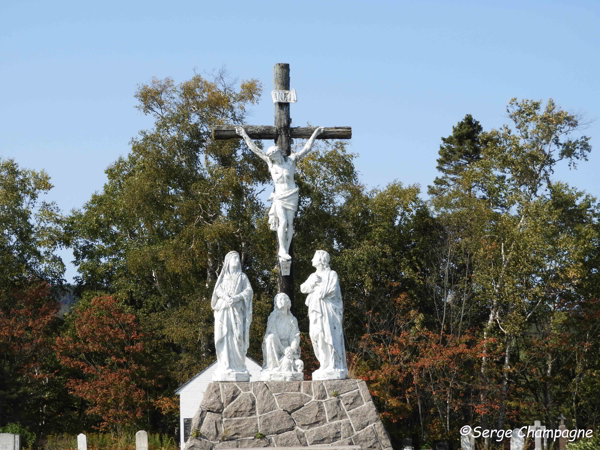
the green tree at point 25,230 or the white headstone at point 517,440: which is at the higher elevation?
the green tree at point 25,230

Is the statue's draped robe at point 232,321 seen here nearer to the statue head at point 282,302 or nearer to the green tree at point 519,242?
the statue head at point 282,302

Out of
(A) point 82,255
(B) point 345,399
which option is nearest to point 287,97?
(B) point 345,399

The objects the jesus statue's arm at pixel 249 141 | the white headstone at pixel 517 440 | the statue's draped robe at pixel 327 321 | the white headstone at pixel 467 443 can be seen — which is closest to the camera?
the statue's draped robe at pixel 327 321

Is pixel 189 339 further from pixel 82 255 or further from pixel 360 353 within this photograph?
pixel 82 255

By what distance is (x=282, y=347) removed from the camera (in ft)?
44.5

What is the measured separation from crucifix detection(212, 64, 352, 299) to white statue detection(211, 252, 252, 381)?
2.25 ft

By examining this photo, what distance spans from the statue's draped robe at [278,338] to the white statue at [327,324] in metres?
0.29

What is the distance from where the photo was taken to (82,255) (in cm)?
3080

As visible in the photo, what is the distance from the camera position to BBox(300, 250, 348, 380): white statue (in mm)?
13578

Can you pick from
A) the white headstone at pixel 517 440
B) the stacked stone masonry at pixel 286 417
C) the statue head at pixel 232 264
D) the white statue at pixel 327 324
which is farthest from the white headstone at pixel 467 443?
the statue head at pixel 232 264

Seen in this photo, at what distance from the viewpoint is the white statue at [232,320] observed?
1338cm

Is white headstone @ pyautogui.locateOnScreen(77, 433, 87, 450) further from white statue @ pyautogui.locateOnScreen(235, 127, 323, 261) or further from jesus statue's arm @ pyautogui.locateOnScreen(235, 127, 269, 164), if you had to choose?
jesus statue's arm @ pyautogui.locateOnScreen(235, 127, 269, 164)

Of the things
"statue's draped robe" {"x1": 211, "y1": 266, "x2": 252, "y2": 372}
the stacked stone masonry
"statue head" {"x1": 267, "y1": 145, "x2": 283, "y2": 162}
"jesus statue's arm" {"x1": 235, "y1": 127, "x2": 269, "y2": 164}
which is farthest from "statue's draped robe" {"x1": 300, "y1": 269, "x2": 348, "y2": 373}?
"jesus statue's arm" {"x1": 235, "y1": 127, "x2": 269, "y2": 164}

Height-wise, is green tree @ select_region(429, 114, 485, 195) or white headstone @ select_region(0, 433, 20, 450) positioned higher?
green tree @ select_region(429, 114, 485, 195)
